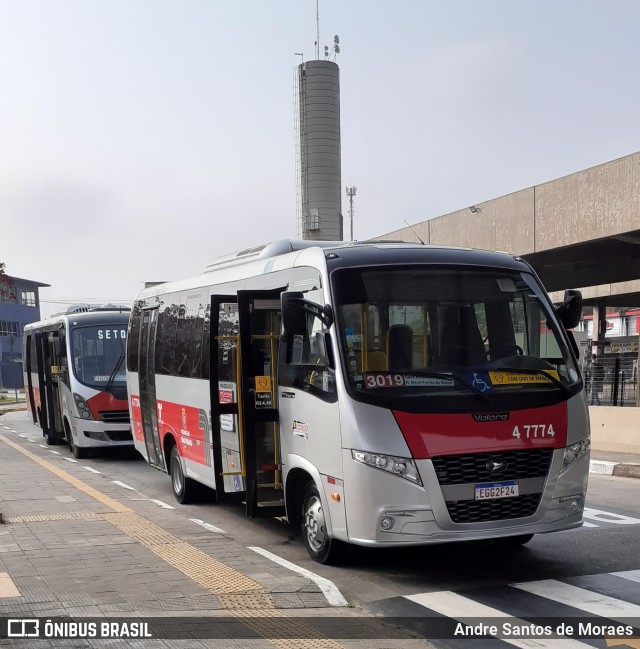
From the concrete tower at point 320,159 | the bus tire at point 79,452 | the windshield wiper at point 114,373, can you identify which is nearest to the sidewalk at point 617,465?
the windshield wiper at point 114,373

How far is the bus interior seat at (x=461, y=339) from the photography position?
7.70m

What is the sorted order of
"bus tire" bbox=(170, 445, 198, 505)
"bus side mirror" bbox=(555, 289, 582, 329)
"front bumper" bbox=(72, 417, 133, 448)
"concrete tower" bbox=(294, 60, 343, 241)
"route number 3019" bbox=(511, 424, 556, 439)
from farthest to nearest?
"concrete tower" bbox=(294, 60, 343, 241) < "front bumper" bbox=(72, 417, 133, 448) < "bus tire" bbox=(170, 445, 198, 505) < "bus side mirror" bbox=(555, 289, 582, 329) < "route number 3019" bbox=(511, 424, 556, 439)

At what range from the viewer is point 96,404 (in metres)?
18.6

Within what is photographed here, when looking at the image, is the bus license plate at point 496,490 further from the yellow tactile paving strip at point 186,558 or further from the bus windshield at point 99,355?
the bus windshield at point 99,355

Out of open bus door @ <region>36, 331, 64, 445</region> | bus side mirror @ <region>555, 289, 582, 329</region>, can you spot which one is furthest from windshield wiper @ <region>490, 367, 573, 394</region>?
open bus door @ <region>36, 331, 64, 445</region>

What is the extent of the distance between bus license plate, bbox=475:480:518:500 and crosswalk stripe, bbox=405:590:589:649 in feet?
2.55

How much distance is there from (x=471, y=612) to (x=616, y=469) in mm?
9131

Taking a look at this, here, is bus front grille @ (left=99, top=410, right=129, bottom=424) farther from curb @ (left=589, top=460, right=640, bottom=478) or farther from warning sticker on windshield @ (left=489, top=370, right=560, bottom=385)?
warning sticker on windshield @ (left=489, top=370, right=560, bottom=385)

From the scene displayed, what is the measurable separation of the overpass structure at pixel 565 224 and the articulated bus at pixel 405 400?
39.9ft

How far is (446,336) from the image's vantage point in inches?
306

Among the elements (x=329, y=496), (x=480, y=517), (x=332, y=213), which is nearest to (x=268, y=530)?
(x=329, y=496)

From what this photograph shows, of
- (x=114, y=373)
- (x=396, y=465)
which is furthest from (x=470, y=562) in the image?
(x=114, y=373)

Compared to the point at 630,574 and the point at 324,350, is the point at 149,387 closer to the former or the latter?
the point at 324,350

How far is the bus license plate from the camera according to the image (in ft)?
23.8
